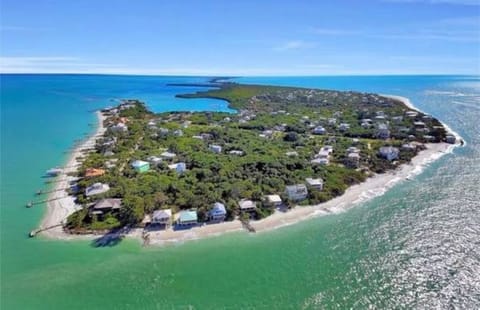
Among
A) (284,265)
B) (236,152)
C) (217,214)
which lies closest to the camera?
(284,265)

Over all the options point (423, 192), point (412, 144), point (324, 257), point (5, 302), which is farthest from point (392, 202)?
point (5, 302)

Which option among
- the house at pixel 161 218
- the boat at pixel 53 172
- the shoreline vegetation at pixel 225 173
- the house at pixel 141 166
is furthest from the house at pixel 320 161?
the boat at pixel 53 172

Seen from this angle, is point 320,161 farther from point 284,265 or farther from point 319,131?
point 284,265

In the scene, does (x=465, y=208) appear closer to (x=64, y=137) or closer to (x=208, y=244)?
(x=208, y=244)

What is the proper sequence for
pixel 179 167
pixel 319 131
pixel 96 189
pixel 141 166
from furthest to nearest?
pixel 319 131 → pixel 141 166 → pixel 179 167 → pixel 96 189

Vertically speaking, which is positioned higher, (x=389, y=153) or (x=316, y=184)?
(x=389, y=153)

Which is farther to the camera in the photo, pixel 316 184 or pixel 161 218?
pixel 316 184

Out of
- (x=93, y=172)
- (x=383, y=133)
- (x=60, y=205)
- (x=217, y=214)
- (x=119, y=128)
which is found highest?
(x=383, y=133)

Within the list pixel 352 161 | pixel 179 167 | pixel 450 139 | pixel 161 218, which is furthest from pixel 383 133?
pixel 161 218
